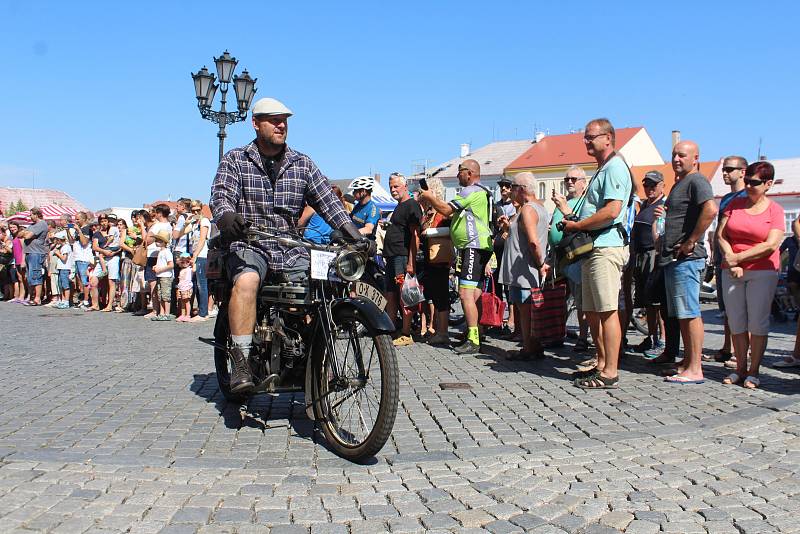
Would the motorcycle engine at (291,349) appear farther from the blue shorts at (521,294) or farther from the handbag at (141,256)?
the handbag at (141,256)

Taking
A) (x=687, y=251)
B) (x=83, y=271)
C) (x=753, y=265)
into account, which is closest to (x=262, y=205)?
(x=687, y=251)

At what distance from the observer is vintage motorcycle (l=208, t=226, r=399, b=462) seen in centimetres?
→ 455

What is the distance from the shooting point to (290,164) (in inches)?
226

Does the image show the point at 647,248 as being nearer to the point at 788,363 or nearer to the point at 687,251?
the point at 687,251

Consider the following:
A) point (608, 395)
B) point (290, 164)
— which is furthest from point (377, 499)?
point (608, 395)

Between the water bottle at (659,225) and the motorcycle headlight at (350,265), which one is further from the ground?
the water bottle at (659,225)

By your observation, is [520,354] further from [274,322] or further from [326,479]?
[326,479]

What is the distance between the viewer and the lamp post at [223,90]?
1825 centimetres

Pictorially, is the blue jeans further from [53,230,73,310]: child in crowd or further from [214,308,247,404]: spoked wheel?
[214,308,247,404]: spoked wheel

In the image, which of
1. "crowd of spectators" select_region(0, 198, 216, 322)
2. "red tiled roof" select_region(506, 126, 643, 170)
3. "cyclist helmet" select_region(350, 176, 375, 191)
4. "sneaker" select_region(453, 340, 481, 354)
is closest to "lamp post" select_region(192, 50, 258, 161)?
"crowd of spectators" select_region(0, 198, 216, 322)

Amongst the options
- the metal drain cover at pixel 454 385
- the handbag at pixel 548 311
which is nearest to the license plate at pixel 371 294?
the metal drain cover at pixel 454 385

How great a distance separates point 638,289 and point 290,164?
14.6 ft

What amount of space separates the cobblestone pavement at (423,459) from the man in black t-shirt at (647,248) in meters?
1.32

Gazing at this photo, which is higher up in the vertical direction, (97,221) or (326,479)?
(97,221)
